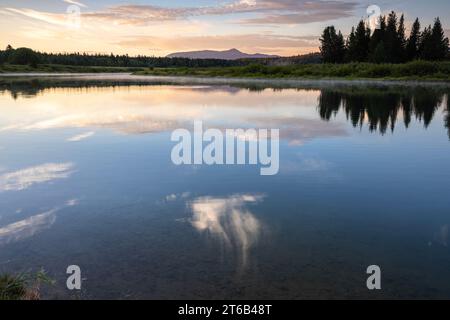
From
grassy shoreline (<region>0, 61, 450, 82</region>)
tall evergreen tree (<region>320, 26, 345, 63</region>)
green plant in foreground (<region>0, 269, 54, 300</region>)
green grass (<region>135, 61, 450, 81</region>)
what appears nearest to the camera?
green plant in foreground (<region>0, 269, 54, 300</region>)

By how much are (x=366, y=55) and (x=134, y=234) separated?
102686 mm

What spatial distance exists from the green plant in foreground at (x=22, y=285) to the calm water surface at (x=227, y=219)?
0.25m

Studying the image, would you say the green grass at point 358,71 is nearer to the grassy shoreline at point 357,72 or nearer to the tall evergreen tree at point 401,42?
the grassy shoreline at point 357,72

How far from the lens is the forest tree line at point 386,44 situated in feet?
309

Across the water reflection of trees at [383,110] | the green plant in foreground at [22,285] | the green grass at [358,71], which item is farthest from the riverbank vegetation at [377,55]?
the green plant in foreground at [22,285]

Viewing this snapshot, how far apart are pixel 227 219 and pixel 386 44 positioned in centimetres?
9335

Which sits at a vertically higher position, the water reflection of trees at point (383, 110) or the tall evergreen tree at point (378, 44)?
the tall evergreen tree at point (378, 44)

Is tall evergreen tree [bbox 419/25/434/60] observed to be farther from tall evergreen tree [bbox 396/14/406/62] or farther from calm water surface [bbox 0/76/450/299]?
calm water surface [bbox 0/76/450/299]

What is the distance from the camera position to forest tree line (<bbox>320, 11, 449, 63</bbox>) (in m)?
94.3

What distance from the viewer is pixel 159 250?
860cm

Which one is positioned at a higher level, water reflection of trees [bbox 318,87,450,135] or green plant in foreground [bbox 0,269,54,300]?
water reflection of trees [bbox 318,87,450,135]

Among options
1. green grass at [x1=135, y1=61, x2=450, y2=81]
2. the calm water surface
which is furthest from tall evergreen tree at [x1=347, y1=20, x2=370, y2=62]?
the calm water surface

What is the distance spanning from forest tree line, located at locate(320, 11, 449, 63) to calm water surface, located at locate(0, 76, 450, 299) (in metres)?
80.0
